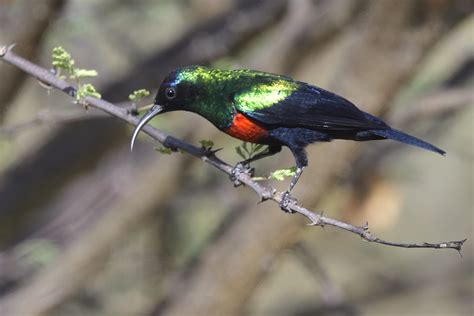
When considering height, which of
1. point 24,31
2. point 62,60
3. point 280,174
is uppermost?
point 24,31

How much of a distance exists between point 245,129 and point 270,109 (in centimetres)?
11

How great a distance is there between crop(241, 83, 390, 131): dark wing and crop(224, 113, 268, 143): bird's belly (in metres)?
0.04

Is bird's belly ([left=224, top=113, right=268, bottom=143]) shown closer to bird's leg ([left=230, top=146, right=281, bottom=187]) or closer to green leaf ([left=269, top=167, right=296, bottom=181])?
bird's leg ([left=230, top=146, right=281, bottom=187])

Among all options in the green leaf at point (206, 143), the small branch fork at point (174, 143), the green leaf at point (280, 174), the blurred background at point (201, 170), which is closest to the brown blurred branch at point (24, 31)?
the blurred background at point (201, 170)

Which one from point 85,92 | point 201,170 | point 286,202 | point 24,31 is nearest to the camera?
point 286,202

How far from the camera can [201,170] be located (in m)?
7.86

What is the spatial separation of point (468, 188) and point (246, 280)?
567cm

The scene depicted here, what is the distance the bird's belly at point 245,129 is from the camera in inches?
128

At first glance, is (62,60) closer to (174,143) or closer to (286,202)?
(174,143)

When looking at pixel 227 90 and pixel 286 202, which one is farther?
pixel 227 90

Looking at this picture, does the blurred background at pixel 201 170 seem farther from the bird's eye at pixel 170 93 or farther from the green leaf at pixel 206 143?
the green leaf at pixel 206 143

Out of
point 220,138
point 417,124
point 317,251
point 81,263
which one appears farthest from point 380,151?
point 81,263

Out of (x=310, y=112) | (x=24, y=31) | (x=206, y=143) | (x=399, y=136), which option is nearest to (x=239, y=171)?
(x=206, y=143)

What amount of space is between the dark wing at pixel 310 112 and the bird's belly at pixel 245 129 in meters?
0.04
